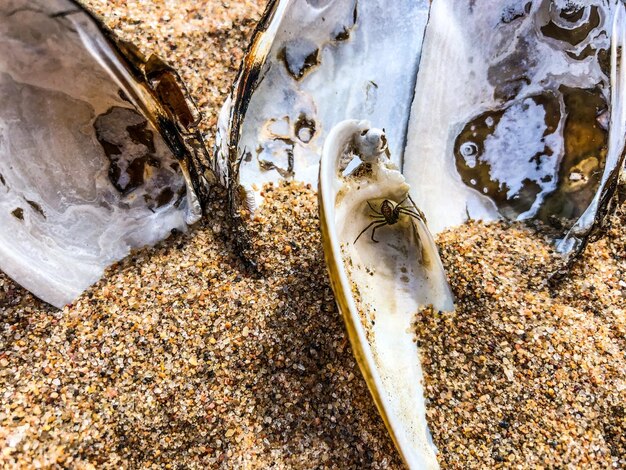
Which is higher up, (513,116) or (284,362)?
(513,116)

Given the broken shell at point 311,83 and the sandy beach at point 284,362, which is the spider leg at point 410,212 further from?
the broken shell at point 311,83

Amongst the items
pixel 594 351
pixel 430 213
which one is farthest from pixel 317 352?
pixel 594 351

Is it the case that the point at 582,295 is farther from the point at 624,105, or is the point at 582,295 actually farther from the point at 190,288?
the point at 190,288

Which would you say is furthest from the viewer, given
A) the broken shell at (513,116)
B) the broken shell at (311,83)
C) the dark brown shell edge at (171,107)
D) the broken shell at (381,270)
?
the broken shell at (513,116)

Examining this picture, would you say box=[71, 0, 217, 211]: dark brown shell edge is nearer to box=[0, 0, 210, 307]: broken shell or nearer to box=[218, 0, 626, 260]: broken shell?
box=[0, 0, 210, 307]: broken shell

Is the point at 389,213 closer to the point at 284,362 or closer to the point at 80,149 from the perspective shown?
the point at 284,362

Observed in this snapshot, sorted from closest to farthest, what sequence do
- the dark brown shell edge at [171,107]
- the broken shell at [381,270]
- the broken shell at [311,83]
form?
the broken shell at [381,270] < the dark brown shell edge at [171,107] < the broken shell at [311,83]

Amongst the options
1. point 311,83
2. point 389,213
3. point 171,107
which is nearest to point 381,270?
point 389,213

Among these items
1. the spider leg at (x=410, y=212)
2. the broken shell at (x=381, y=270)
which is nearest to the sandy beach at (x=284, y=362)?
the broken shell at (x=381, y=270)

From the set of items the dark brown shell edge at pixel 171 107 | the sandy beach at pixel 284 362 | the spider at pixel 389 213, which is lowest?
the sandy beach at pixel 284 362
